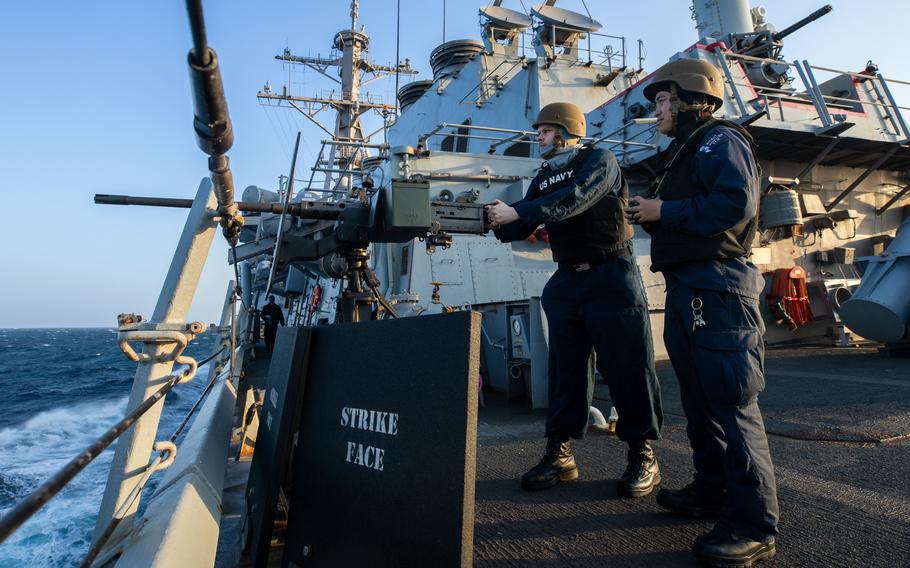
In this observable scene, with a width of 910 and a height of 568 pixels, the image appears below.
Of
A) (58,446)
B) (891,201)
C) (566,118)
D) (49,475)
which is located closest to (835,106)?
(891,201)

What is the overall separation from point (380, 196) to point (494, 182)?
678 centimetres

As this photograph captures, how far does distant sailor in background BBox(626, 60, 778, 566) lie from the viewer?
5.63 ft

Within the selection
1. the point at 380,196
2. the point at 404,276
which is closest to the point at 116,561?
the point at 380,196

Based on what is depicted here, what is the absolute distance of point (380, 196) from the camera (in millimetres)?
2291

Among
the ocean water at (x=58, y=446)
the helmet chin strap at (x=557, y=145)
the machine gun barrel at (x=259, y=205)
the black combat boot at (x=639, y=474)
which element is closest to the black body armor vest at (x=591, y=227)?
the helmet chin strap at (x=557, y=145)

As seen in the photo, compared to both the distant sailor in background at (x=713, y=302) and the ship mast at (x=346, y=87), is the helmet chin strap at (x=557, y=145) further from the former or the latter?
the ship mast at (x=346, y=87)

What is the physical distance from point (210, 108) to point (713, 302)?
171 cm

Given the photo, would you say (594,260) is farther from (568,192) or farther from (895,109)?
(895,109)

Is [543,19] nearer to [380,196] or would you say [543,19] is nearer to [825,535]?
[380,196]

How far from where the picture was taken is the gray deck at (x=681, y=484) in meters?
1.80

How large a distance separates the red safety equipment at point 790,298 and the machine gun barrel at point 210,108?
9390 mm

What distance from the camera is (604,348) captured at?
96.0 inches

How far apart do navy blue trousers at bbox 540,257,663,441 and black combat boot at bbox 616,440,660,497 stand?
66mm

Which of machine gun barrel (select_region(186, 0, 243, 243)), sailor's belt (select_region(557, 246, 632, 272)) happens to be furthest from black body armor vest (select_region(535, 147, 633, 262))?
machine gun barrel (select_region(186, 0, 243, 243))
